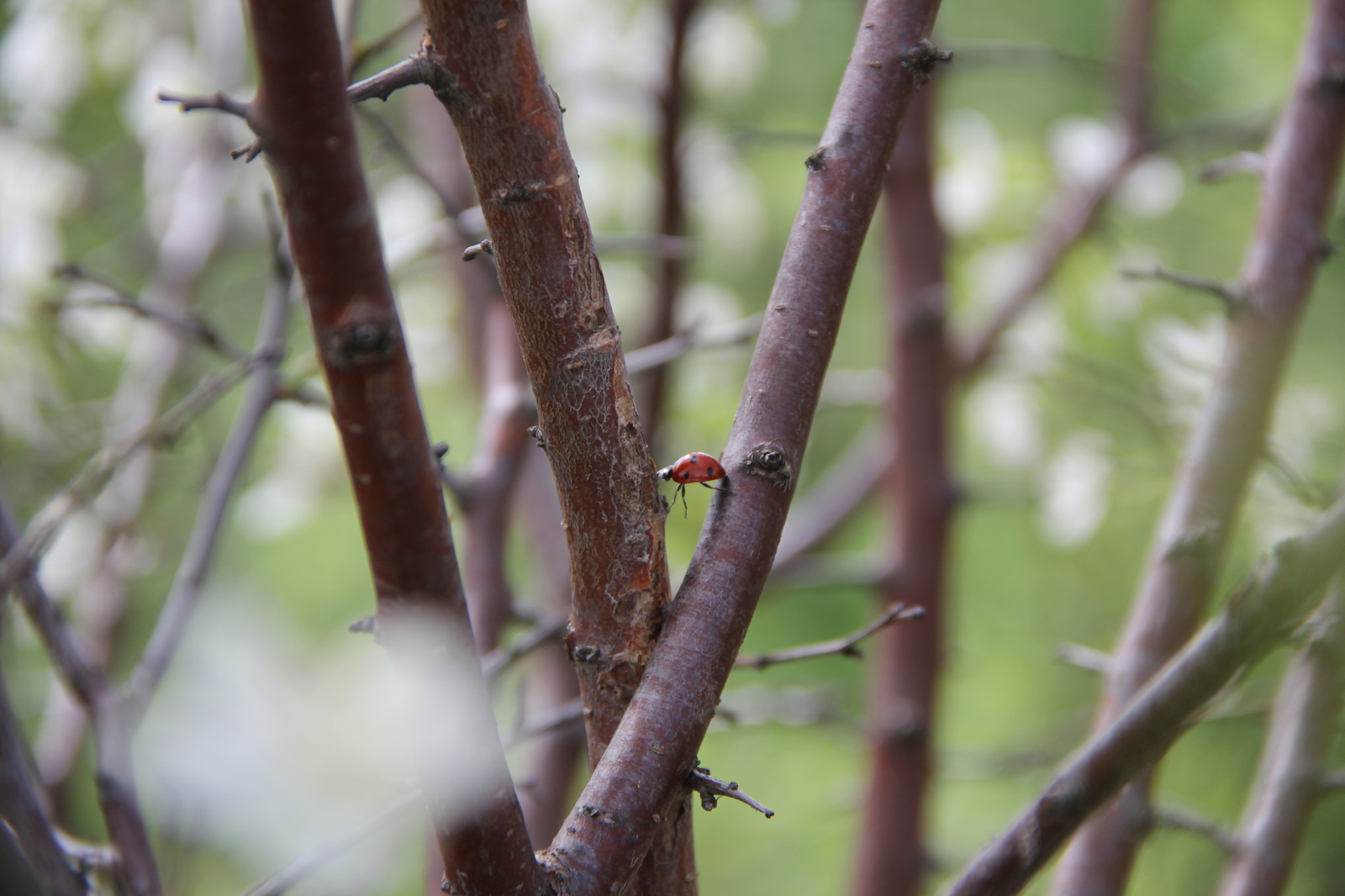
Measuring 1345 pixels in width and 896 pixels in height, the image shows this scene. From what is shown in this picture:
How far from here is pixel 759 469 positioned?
26 cm

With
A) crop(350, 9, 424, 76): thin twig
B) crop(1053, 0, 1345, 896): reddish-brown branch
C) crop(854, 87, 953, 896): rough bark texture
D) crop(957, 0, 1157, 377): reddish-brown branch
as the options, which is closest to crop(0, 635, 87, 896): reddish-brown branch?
crop(350, 9, 424, 76): thin twig

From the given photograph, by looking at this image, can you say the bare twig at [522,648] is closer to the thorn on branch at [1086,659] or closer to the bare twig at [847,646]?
the bare twig at [847,646]

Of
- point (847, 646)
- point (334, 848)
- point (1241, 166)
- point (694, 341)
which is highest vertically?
point (1241, 166)

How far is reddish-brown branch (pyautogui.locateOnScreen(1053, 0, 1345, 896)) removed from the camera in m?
Answer: 0.44

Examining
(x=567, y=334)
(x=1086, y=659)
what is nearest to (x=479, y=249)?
(x=567, y=334)

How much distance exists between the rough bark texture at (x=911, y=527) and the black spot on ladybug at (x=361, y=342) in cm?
60

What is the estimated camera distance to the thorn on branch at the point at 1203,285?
0.39 meters

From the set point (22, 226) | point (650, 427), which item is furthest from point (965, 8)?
point (22, 226)

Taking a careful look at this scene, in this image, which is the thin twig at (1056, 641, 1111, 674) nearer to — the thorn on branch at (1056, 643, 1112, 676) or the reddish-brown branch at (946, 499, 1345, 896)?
the thorn on branch at (1056, 643, 1112, 676)

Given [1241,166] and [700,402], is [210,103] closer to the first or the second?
[1241,166]

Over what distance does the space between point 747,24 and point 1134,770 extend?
2.58ft

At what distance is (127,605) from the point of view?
0.89 meters

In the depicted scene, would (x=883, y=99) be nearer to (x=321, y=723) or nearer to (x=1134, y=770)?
(x=1134, y=770)

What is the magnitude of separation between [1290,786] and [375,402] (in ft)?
1.46
